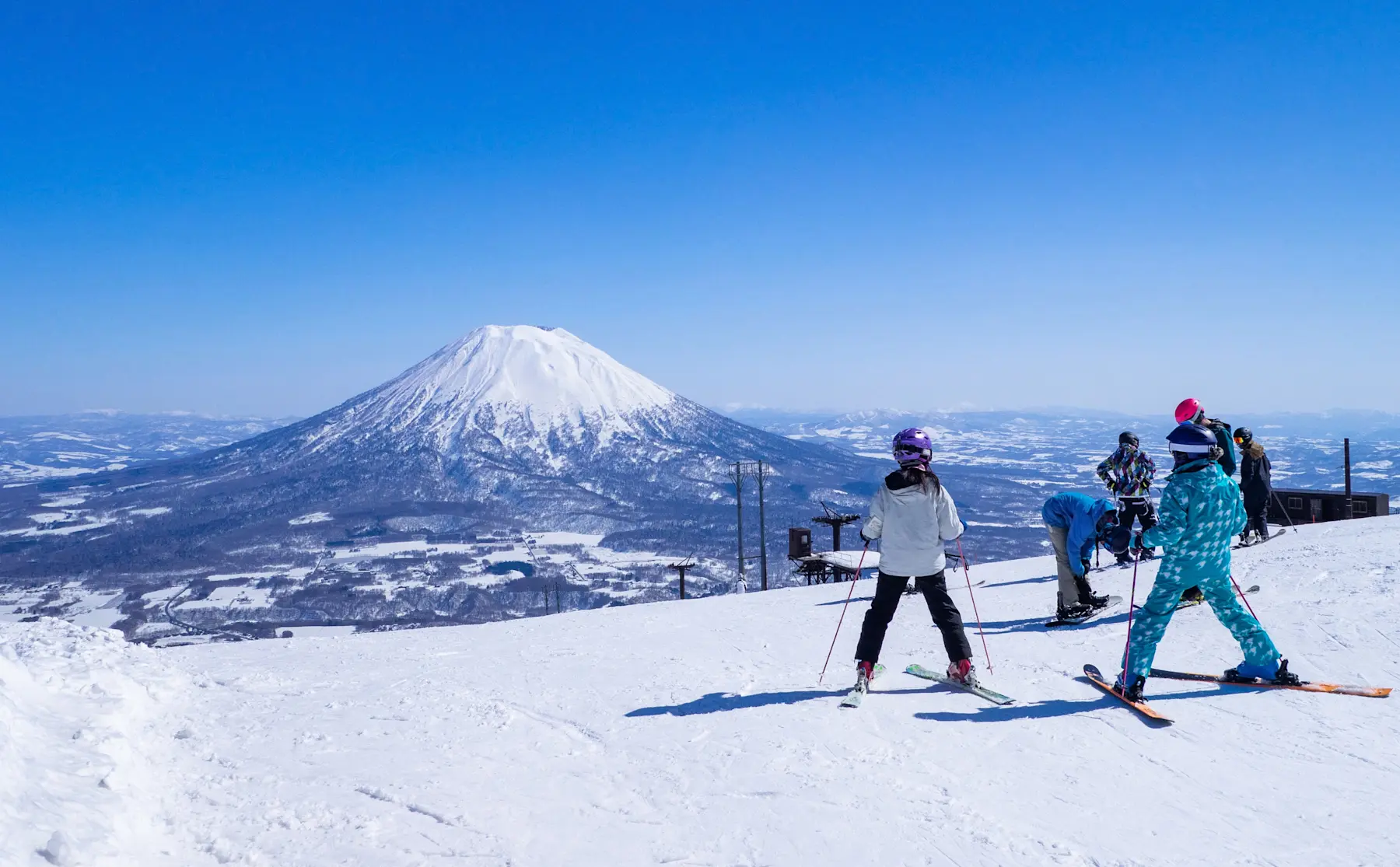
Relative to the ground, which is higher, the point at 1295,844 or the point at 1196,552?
the point at 1196,552

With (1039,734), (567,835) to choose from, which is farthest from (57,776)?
(1039,734)

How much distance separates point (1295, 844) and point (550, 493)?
624 feet

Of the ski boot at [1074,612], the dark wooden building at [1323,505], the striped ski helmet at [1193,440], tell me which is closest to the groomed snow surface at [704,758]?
the ski boot at [1074,612]

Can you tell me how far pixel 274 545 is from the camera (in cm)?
13838

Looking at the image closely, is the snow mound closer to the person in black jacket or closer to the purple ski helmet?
the purple ski helmet

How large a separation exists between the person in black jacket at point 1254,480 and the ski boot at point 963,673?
7.62 meters

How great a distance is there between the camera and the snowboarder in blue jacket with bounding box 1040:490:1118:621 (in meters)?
7.72

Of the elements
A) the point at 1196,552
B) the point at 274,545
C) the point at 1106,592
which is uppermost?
the point at 1196,552

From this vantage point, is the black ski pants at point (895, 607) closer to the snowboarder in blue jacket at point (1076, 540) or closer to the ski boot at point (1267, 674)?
the ski boot at point (1267, 674)

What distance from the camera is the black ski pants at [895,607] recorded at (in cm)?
542

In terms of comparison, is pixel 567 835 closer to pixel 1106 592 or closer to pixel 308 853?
pixel 308 853

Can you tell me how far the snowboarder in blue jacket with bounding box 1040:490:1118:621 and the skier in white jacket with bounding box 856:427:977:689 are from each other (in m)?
2.97

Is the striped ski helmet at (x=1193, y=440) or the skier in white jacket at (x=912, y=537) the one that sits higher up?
the striped ski helmet at (x=1193, y=440)

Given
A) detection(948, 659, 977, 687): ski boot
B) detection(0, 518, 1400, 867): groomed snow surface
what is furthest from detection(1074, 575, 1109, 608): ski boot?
detection(948, 659, 977, 687): ski boot
